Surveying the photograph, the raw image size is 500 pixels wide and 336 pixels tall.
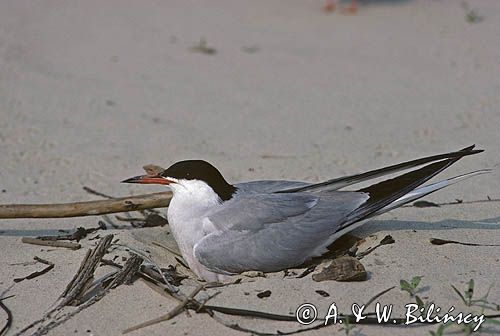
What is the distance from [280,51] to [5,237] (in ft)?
13.2

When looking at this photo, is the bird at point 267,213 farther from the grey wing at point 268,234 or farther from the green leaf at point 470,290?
the green leaf at point 470,290

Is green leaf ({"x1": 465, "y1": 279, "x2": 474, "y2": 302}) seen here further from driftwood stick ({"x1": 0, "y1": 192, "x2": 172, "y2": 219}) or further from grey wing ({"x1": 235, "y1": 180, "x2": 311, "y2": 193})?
driftwood stick ({"x1": 0, "y1": 192, "x2": 172, "y2": 219})

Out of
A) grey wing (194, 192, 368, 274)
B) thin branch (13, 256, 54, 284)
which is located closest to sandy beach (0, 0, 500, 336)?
thin branch (13, 256, 54, 284)

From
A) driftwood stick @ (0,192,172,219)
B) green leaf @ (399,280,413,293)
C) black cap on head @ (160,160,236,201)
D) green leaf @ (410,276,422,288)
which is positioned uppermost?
black cap on head @ (160,160,236,201)

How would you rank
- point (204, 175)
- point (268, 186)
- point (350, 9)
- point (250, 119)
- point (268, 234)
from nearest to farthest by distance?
point (268, 234)
point (204, 175)
point (268, 186)
point (250, 119)
point (350, 9)

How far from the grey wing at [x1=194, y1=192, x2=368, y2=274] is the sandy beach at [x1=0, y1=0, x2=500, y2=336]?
0.14 m

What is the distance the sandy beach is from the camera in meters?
3.46

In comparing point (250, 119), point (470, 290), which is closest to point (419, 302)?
point (470, 290)

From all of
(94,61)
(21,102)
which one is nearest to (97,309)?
(21,102)

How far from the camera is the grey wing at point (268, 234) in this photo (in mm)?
3684

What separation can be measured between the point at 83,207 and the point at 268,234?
1022 mm

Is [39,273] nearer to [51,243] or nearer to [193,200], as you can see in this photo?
[51,243]

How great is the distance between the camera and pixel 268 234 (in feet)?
12.1

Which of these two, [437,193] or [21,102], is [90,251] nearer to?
[437,193]
